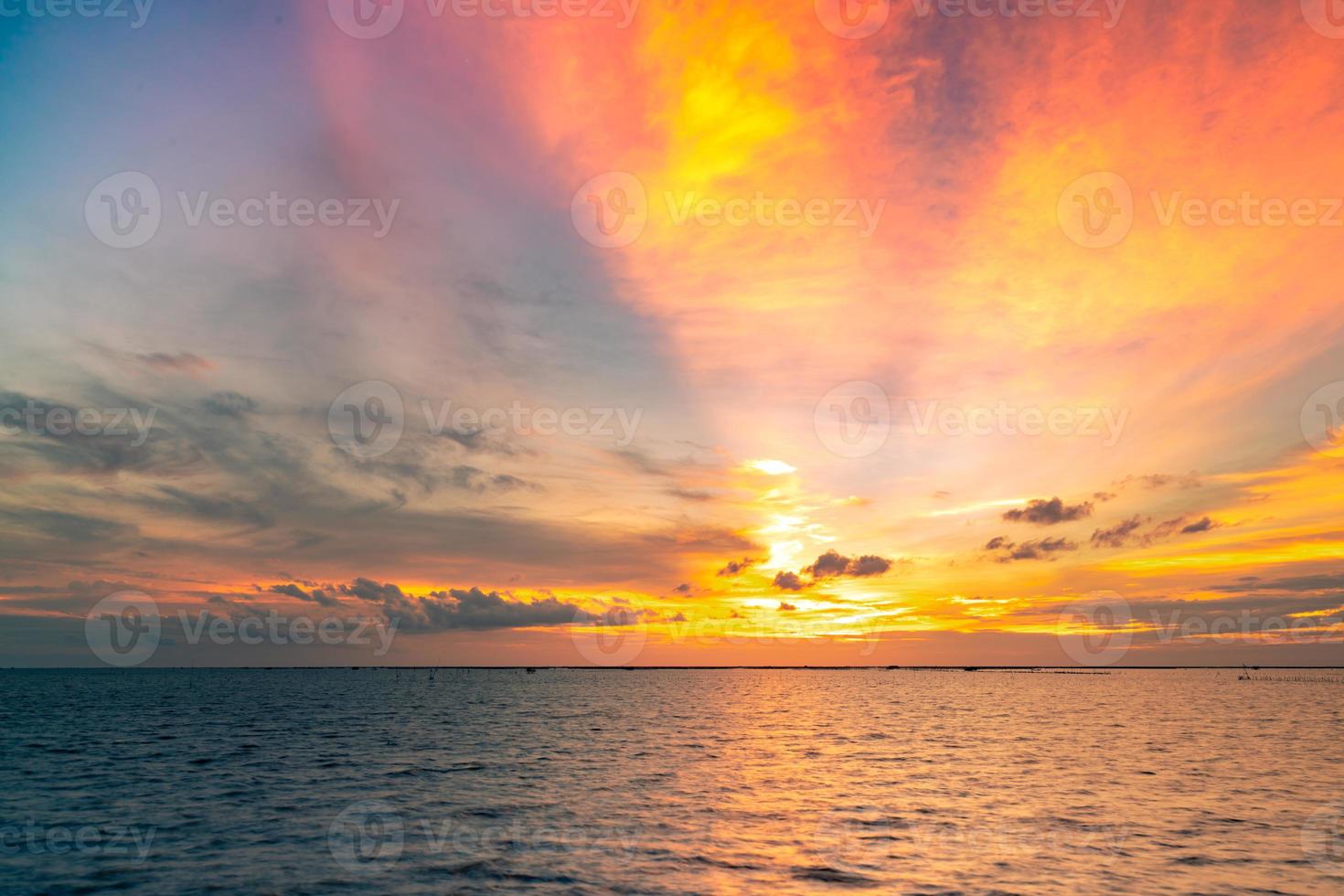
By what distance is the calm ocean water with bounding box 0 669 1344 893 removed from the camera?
31781 millimetres

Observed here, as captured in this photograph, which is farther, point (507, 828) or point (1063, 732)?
point (1063, 732)

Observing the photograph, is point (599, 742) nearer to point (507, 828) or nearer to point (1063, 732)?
point (507, 828)

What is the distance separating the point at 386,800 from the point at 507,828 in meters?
11.3

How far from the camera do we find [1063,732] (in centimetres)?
9056

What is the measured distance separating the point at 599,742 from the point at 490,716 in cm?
4537

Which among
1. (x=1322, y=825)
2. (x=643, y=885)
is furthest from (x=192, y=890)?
(x=1322, y=825)

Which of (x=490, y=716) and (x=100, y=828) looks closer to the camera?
(x=100, y=828)

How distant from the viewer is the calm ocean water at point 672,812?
31781 millimetres

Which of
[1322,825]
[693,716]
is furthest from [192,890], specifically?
[693,716]

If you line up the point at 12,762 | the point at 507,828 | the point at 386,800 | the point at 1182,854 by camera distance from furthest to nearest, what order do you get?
the point at 12,762
the point at 386,800
the point at 507,828
the point at 1182,854

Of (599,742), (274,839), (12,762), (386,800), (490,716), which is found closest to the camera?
(274,839)

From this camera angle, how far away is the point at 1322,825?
133 ft

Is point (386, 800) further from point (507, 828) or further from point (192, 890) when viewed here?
point (192, 890)

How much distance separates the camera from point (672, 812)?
44438mm
